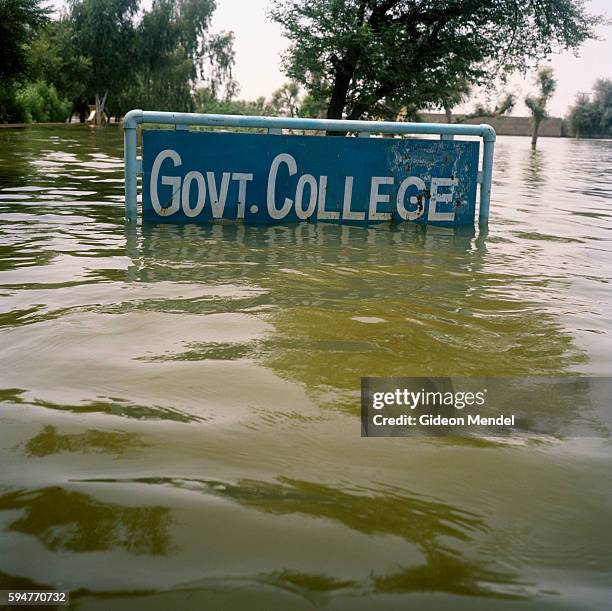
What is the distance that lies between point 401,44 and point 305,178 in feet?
39.4

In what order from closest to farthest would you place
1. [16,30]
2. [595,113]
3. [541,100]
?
[16,30] → [541,100] → [595,113]

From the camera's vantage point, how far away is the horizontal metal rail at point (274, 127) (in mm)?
5727

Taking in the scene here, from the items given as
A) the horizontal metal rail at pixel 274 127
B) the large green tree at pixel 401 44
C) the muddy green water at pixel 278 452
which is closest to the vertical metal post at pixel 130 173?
the horizontal metal rail at pixel 274 127

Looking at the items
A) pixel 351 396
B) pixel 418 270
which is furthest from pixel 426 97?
pixel 351 396

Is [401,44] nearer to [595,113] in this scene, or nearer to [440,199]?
[440,199]

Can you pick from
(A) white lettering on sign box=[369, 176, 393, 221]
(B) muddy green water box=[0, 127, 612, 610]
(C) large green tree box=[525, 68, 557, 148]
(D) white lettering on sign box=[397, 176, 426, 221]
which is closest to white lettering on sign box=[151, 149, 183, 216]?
(A) white lettering on sign box=[369, 176, 393, 221]

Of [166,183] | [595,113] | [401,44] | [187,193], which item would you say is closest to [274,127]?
[187,193]

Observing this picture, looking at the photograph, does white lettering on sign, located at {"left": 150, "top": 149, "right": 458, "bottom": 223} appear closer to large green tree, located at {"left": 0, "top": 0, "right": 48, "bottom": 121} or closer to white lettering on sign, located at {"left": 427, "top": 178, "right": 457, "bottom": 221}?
white lettering on sign, located at {"left": 427, "top": 178, "right": 457, "bottom": 221}

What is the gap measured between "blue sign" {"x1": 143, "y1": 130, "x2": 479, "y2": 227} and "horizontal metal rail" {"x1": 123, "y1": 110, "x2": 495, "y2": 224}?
0.32 feet

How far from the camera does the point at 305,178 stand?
6.19 metres

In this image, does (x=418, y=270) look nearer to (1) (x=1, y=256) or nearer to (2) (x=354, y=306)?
(2) (x=354, y=306)

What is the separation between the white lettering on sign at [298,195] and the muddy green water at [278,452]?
6.47 ft

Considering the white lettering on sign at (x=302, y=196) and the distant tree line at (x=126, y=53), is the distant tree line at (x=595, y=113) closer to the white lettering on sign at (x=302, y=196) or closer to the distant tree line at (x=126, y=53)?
the distant tree line at (x=126, y=53)

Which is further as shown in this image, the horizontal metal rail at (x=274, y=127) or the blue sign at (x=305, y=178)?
the blue sign at (x=305, y=178)
